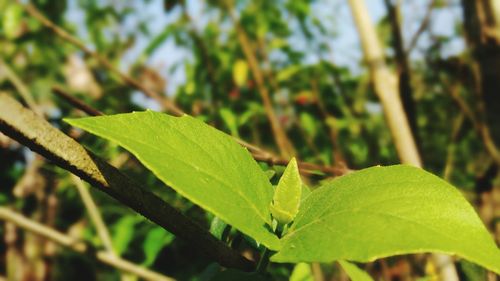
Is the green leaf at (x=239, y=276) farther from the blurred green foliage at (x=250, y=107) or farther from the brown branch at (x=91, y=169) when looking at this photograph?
the blurred green foliage at (x=250, y=107)

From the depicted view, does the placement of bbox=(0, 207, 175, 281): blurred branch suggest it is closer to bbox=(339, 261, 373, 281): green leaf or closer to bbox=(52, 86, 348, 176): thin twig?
bbox=(52, 86, 348, 176): thin twig

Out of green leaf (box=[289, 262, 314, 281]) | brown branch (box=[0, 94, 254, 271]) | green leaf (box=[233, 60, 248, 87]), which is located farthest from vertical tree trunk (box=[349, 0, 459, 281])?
green leaf (box=[233, 60, 248, 87])

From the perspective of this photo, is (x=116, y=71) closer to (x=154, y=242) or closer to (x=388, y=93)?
(x=154, y=242)

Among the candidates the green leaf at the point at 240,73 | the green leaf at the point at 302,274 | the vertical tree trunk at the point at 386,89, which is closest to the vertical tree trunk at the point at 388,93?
the vertical tree trunk at the point at 386,89

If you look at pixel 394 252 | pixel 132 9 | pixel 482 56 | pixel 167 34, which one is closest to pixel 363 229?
pixel 394 252

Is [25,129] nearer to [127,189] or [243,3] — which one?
[127,189]

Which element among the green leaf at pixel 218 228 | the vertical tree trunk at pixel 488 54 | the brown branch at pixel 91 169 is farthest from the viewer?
the vertical tree trunk at pixel 488 54
